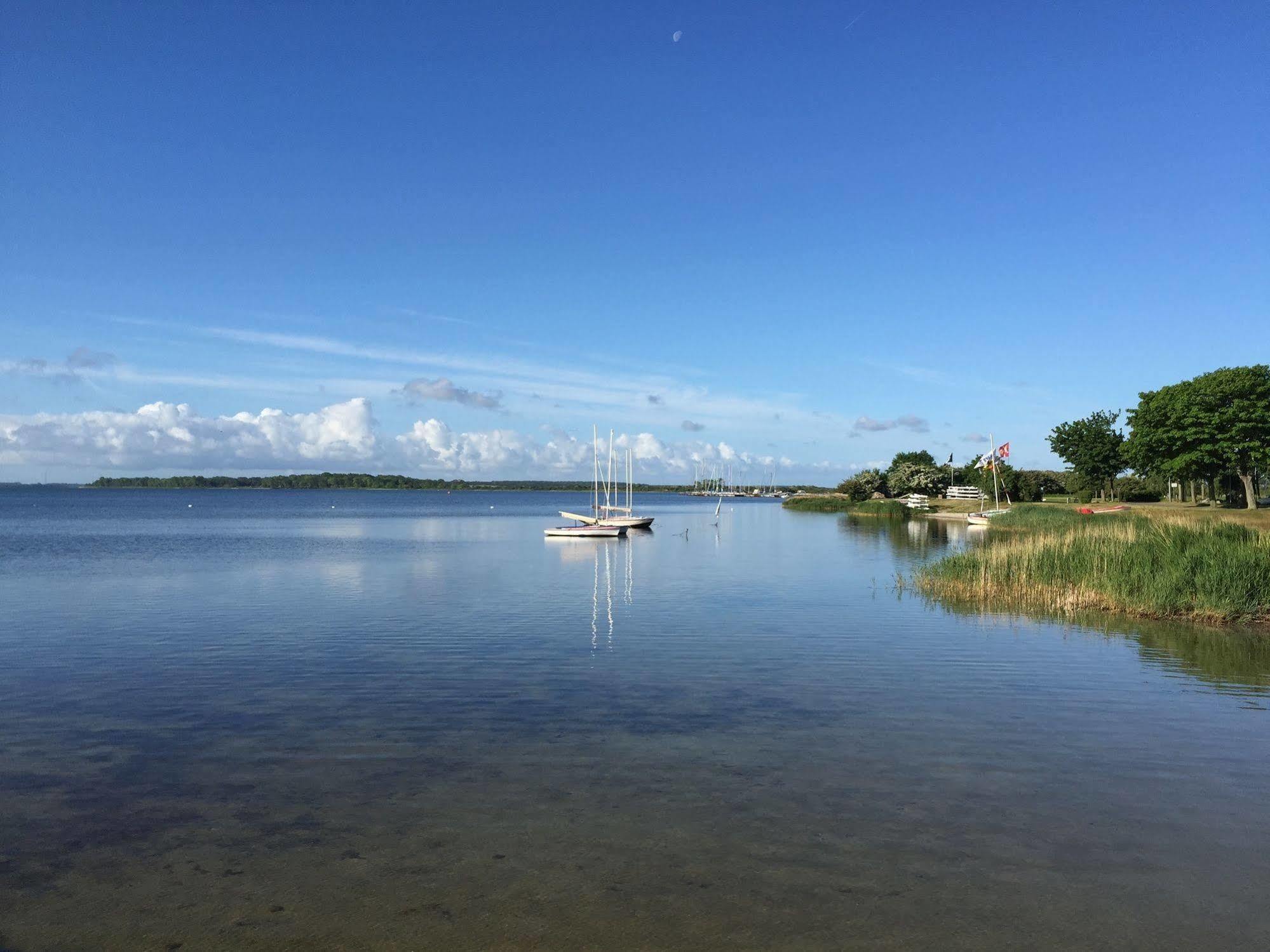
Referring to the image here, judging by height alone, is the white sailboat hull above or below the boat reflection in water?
above

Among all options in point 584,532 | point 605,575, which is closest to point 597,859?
point 605,575

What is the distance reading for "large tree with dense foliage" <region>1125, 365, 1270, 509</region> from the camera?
248 feet

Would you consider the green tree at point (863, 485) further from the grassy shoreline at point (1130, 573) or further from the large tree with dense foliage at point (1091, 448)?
the grassy shoreline at point (1130, 573)

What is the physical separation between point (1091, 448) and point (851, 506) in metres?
49.1

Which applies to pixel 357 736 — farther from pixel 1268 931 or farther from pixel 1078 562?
pixel 1078 562

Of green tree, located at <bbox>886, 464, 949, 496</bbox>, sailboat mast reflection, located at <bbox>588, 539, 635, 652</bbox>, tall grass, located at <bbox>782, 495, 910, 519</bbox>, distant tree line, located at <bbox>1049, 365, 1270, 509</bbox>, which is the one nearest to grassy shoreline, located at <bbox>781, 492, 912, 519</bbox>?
tall grass, located at <bbox>782, 495, 910, 519</bbox>

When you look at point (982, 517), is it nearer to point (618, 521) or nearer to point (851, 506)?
point (618, 521)

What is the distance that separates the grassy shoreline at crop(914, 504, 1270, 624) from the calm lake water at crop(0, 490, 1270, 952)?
84.9 inches

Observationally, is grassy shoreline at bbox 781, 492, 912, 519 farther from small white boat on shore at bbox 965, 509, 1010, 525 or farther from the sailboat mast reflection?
the sailboat mast reflection

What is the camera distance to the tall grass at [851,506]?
128750 millimetres

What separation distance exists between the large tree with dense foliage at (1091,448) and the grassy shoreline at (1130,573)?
83.5m

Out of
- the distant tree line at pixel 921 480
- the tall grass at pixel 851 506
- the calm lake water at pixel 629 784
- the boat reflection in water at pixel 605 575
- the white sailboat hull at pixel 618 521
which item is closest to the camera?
the calm lake water at pixel 629 784

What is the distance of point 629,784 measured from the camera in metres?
12.4

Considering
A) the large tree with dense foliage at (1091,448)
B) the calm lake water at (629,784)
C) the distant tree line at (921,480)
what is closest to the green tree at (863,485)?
the distant tree line at (921,480)
